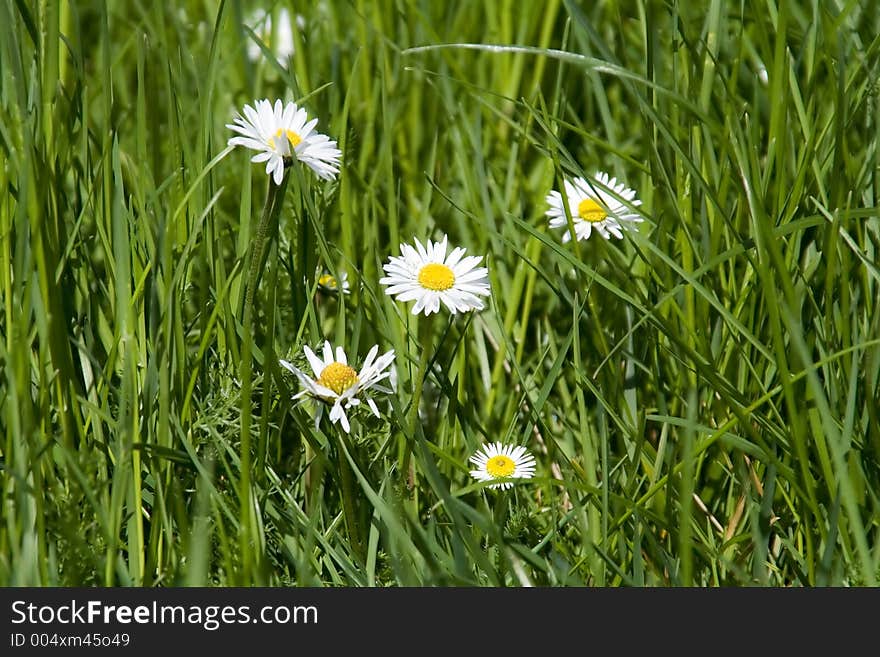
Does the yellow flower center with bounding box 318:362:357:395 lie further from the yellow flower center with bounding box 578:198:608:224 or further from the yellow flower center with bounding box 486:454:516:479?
the yellow flower center with bounding box 578:198:608:224

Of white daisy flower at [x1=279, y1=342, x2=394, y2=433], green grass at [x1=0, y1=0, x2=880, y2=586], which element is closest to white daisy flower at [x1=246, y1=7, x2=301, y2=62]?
green grass at [x1=0, y1=0, x2=880, y2=586]

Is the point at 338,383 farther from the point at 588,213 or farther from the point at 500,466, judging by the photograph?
the point at 588,213

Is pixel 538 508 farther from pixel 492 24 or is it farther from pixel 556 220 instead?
pixel 492 24

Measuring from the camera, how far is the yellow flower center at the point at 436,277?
48.4 inches

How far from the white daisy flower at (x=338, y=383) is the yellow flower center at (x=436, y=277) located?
0.35ft

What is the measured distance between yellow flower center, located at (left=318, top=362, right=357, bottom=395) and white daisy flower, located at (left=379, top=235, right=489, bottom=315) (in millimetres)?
116

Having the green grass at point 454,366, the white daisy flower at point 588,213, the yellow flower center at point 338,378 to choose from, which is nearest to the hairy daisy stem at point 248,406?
the green grass at point 454,366

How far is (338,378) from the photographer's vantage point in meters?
1.17

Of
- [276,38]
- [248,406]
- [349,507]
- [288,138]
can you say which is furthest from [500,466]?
[276,38]

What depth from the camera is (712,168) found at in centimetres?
146

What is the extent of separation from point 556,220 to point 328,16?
1014mm

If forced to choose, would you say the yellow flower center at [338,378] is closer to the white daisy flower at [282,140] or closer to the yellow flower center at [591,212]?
the white daisy flower at [282,140]

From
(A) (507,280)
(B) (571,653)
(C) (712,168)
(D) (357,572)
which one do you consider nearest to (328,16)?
(A) (507,280)

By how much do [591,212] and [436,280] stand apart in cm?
36
